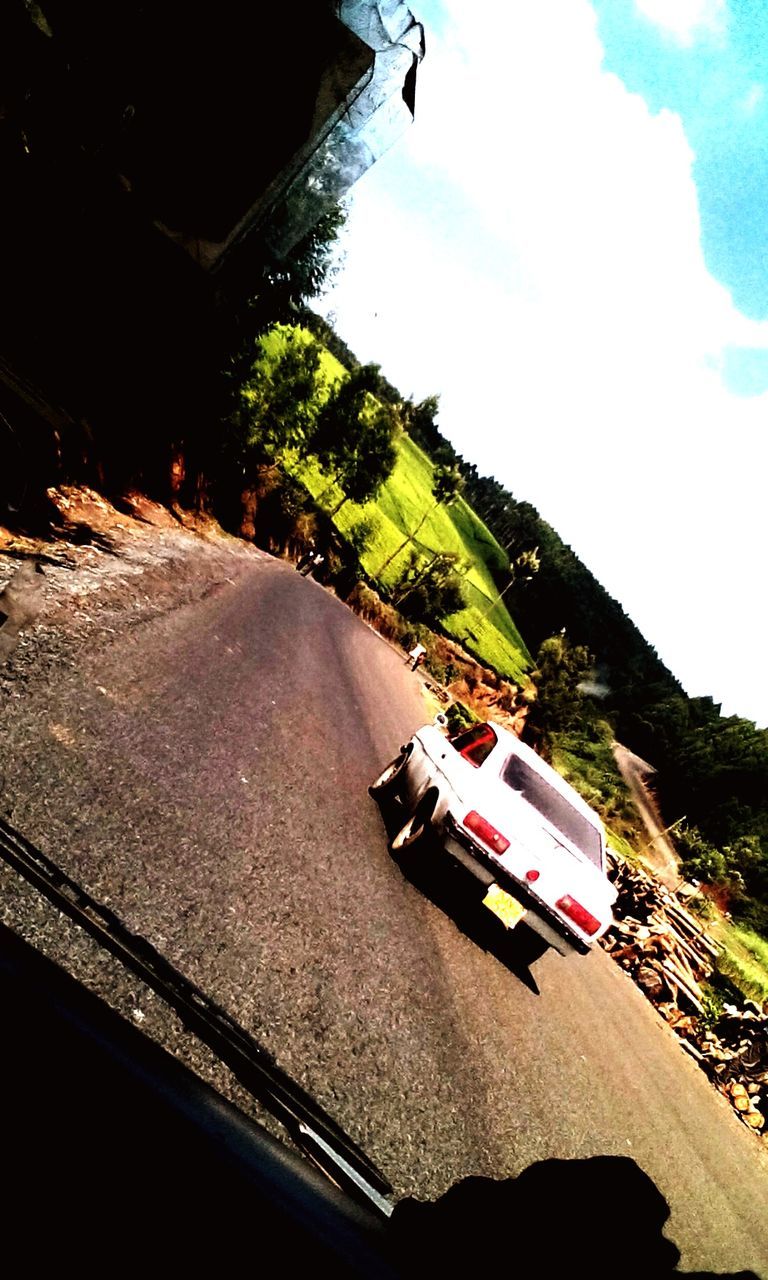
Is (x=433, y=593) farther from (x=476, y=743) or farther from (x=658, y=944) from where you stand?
(x=476, y=743)

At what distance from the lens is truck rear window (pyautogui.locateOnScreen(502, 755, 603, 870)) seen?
5.46m

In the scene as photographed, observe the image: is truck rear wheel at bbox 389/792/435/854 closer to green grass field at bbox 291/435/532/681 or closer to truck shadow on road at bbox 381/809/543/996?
truck shadow on road at bbox 381/809/543/996

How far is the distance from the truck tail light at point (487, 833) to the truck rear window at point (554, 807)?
2.09 feet

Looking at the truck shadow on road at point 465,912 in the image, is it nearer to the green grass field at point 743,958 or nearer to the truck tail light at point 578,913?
the truck tail light at point 578,913

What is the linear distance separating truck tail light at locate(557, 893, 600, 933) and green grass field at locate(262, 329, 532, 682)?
35.1m

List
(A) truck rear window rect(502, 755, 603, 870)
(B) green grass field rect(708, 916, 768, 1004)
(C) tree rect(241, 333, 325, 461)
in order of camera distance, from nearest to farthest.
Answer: (A) truck rear window rect(502, 755, 603, 870), (B) green grass field rect(708, 916, 768, 1004), (C) tree rect(241, 333, 325, 461)

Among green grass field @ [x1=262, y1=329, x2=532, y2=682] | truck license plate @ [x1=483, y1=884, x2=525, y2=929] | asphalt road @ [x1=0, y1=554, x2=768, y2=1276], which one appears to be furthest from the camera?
green grass field @ [x1=262, y1=329, x2=532, y2=682]

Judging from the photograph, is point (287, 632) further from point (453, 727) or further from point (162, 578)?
point (453, 727)

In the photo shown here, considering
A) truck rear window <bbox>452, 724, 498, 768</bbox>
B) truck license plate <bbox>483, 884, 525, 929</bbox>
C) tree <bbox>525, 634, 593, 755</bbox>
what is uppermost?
tree <bbox>525, 634, 593, 755</bbox>

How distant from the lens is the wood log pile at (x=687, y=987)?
8.52m

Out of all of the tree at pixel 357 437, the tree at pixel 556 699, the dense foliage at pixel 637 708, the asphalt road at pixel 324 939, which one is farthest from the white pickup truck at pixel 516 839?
the tree at pixel 357 437

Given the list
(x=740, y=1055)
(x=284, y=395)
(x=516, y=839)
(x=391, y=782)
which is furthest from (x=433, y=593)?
(x=516, y=839)

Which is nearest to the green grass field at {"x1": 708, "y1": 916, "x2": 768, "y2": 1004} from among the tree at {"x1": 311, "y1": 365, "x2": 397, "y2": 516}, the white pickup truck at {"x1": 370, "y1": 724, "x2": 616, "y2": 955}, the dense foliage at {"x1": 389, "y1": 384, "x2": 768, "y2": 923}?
the dense foliage at {"x1": 389, "y1": 384, "x2": 768, "y2": 923}

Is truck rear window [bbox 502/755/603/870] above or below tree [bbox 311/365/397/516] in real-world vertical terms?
below
